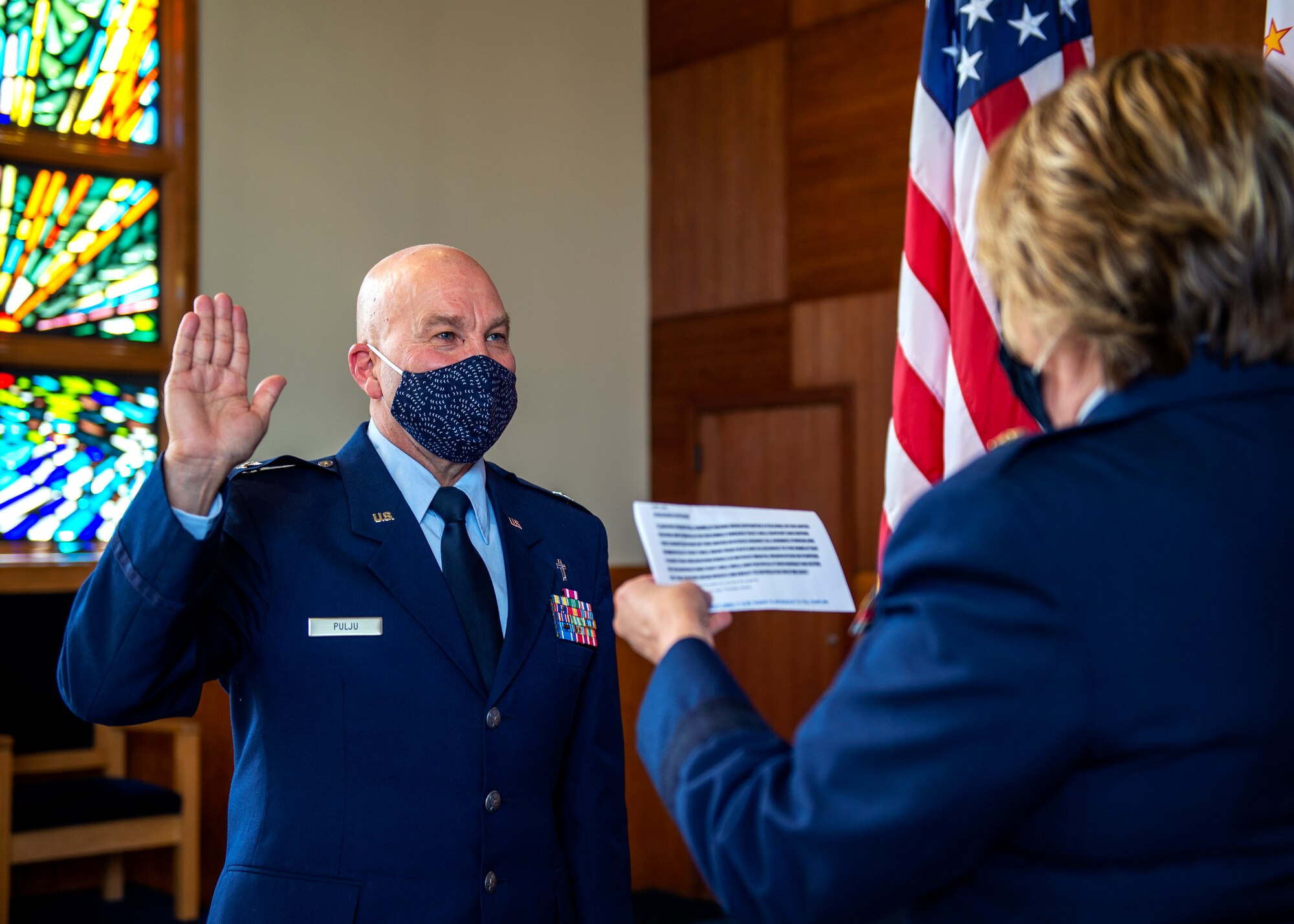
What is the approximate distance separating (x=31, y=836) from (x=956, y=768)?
4.11 metres

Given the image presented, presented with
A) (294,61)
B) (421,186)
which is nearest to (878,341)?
(421,186)

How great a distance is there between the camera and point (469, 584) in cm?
182

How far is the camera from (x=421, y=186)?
5656 millimetres

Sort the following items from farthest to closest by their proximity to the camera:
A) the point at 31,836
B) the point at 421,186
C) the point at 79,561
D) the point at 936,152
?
the point at 421,186 < the point at 79,561 < the point at 31,836 < the point at 936,152

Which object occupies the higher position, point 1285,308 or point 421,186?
point 421,186

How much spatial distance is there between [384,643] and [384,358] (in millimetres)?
538

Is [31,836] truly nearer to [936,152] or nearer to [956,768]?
[936,152]

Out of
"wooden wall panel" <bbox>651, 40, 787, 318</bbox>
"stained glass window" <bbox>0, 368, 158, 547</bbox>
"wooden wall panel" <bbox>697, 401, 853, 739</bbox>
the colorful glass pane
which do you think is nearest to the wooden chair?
"stained glass window" <bbox>0, 368, 158, 547</bbox>

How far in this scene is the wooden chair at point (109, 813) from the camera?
13.4 ft

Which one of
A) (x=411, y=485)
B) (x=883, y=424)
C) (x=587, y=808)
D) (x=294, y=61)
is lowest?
(x=587, y=808)

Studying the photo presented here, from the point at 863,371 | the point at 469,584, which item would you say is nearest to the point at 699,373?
the point at 863,371

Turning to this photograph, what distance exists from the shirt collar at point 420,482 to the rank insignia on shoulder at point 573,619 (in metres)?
0.15

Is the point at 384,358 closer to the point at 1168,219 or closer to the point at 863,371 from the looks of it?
the point at 1168,219

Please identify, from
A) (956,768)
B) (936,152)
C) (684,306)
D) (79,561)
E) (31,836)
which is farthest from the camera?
(684,306)
